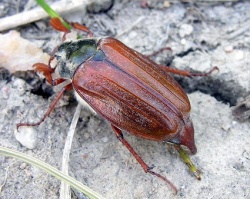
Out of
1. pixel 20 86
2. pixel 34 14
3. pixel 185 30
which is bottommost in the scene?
pixel 185 30

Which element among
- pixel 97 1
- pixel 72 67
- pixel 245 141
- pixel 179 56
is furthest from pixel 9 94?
pixel 245 141

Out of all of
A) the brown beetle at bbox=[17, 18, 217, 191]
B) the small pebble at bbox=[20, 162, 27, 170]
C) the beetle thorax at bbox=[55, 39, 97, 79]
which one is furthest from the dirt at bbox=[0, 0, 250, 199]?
the beetle thorax at bbox=[55, 39, 97, 79]

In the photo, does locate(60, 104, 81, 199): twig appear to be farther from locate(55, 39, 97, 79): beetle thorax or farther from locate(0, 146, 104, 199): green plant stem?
locate(55, 39, 97, 79): beetle thorax

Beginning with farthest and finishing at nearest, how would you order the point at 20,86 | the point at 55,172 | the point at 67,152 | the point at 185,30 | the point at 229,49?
the point at 185,30
the point at 229,49
the point at 20,86
the point at 67,152
the point at 55,172

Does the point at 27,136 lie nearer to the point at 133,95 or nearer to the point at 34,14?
the point at 133,95

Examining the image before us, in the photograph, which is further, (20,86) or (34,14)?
(34,14)

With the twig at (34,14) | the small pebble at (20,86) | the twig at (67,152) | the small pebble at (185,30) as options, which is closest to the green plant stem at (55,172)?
the twig at (67,152)

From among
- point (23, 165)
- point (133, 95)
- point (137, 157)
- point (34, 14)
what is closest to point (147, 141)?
point (137, 157)

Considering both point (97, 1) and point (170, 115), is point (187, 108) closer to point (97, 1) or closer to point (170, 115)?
point (170, 115)
